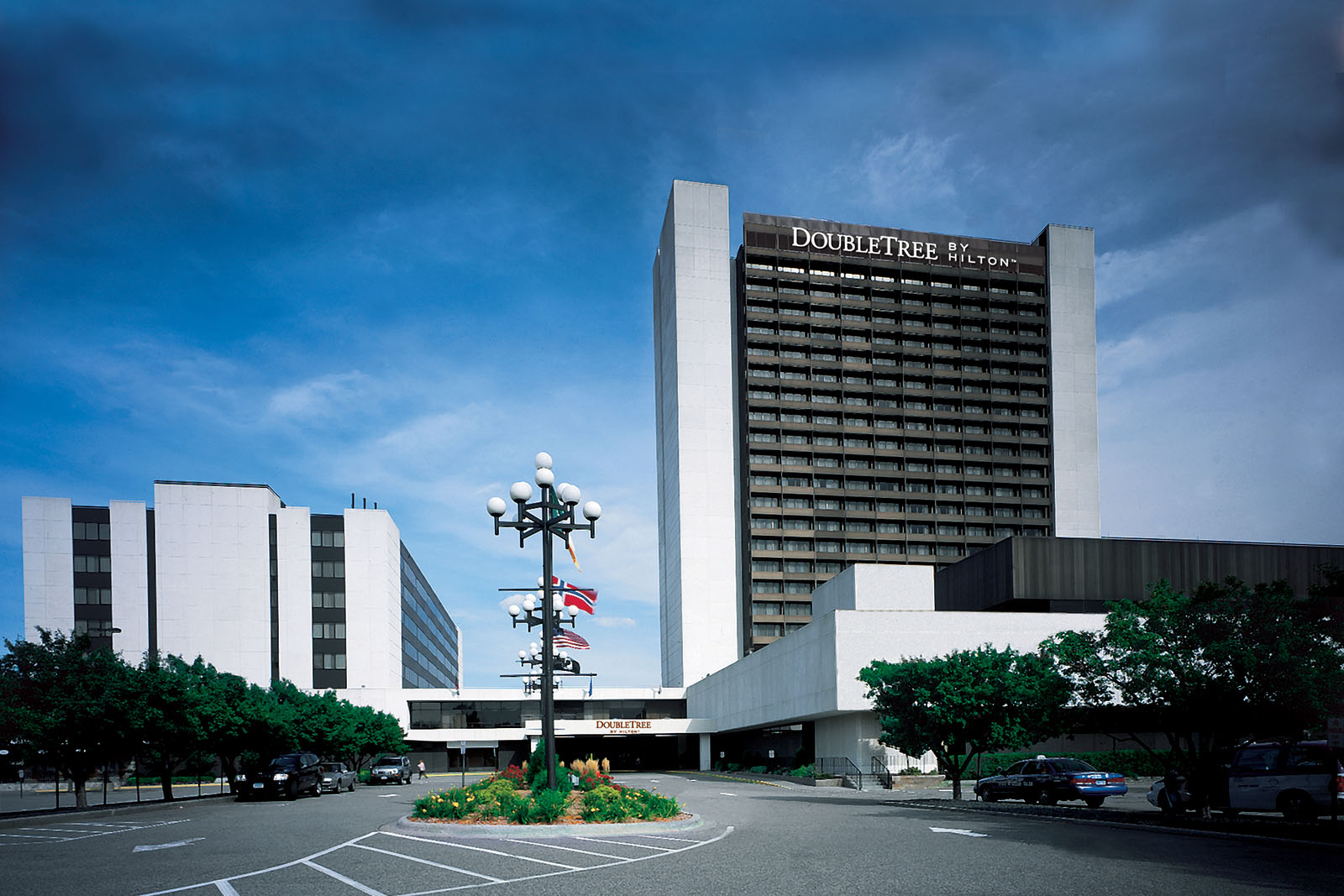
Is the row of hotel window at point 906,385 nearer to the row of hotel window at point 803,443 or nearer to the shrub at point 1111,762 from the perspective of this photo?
the row of hotel window at point 803,443

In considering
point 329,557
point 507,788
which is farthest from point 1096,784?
point 329,557

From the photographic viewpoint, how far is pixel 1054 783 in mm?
33844

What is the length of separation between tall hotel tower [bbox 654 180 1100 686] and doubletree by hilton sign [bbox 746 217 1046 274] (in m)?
0.21

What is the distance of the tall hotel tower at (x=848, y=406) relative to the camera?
113062 mm

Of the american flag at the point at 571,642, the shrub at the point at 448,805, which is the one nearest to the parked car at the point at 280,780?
the american flag at the point at 571,642

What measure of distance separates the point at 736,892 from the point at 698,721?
83.7 m

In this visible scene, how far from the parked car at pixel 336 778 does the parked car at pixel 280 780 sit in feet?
10.2

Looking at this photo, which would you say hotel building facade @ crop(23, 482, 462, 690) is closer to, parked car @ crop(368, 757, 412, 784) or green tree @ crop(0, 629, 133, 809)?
Answer: parked car @ crop(368, 757, 412, 784)

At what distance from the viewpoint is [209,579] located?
99.0 meters

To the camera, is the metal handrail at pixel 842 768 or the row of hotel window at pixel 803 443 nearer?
the metal handrail at pixel 842 768

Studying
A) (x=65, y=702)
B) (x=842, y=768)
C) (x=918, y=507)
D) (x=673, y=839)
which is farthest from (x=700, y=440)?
(x=673, y=839)

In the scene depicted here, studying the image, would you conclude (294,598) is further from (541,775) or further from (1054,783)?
(1054,783)

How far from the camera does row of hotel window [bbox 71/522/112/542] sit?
317 feet

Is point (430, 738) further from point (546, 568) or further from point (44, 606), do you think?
point (546, 568)
